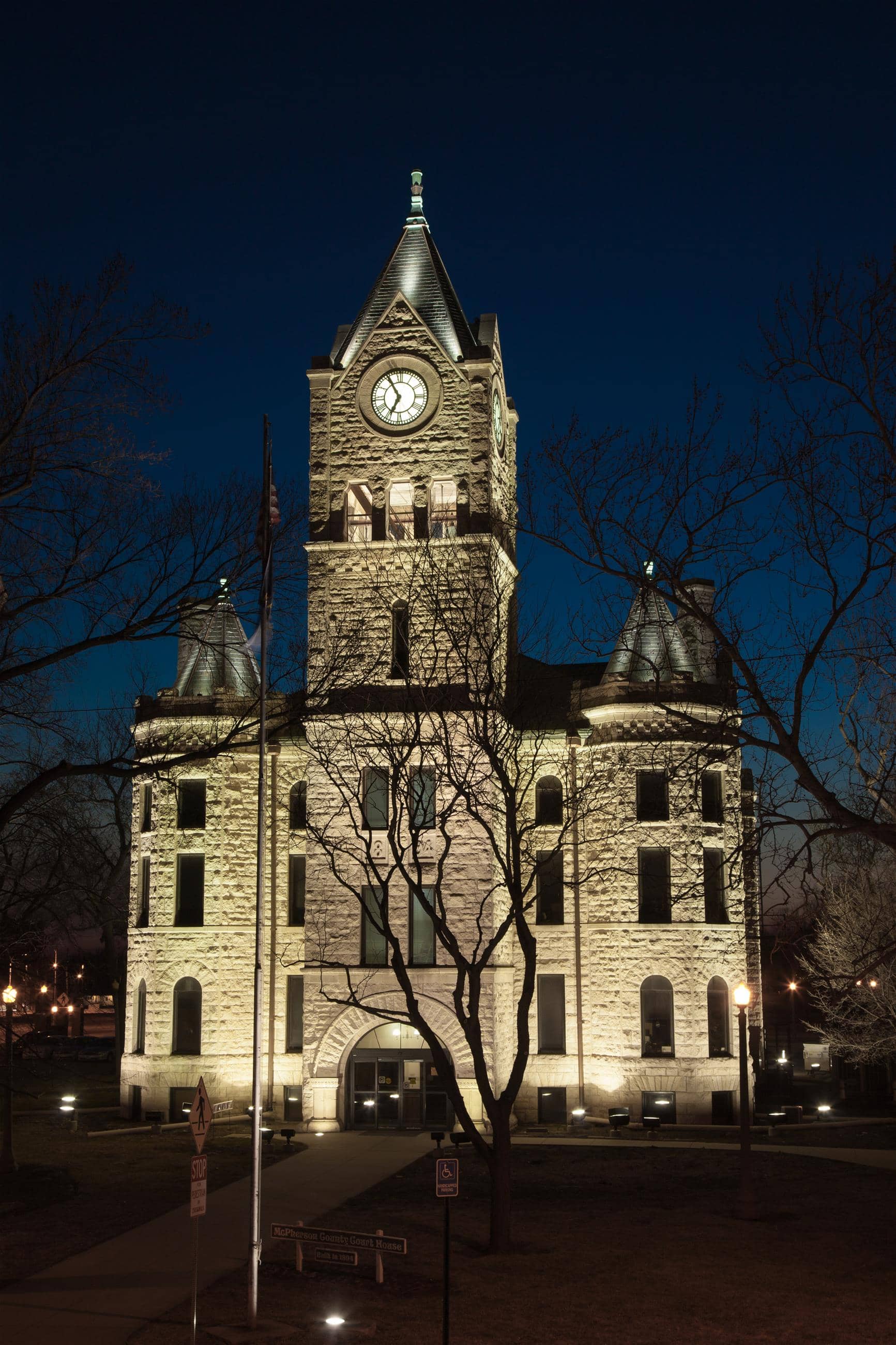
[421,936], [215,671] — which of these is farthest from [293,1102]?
[215,671]

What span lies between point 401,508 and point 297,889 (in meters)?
11.7

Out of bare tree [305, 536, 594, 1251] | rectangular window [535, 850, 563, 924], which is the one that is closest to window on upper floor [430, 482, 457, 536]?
bare tree [305, 536, 594, 1251]

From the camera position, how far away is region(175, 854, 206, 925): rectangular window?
1560 inches

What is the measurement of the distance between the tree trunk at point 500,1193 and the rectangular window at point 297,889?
19.6 metres

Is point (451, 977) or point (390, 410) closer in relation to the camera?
point (451, 977)

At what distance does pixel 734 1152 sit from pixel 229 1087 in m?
14.9

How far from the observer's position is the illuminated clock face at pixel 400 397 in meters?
38.8

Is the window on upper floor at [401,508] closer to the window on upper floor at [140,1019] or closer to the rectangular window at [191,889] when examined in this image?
the rectangular window at [191,889]

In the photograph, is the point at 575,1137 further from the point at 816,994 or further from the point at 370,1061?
the point at 816,994

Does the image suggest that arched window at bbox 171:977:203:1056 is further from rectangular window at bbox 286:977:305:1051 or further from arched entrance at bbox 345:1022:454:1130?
arched entrance at bbox 345:1022:454:1130

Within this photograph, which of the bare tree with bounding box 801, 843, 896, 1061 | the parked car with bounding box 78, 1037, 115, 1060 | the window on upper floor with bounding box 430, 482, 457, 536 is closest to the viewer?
the bare tree with bounding box 801, 843, 896, 1061

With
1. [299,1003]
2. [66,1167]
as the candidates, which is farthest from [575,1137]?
[66,1167]

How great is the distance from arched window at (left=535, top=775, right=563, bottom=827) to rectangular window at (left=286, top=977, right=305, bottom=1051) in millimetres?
8611

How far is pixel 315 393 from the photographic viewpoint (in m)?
39.5
